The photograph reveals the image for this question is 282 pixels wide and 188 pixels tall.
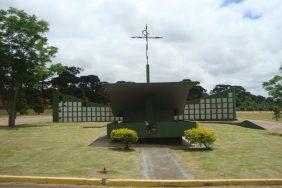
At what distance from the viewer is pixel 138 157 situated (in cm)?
1321

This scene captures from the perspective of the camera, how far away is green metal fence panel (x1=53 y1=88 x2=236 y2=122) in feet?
127

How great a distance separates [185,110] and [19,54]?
16.2 metres

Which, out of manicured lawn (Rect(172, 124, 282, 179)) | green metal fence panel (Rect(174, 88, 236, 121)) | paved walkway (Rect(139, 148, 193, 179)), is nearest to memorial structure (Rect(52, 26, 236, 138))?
manicured lawn (Rect(172, 124, 282, 179))

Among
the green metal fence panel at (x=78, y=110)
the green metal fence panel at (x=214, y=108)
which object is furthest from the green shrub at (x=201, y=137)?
the green metal fence panel at (x=78, y=110)

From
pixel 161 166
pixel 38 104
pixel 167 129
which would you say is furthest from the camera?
pixel 38 104

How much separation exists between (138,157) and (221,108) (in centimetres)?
2652

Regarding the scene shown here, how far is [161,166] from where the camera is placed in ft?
37.8

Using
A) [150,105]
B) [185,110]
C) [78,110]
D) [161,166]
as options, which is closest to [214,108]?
[185,110]

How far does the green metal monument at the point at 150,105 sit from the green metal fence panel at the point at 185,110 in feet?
54.7

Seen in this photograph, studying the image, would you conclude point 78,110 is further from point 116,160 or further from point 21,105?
point 116,160

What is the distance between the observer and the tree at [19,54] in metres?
29.6

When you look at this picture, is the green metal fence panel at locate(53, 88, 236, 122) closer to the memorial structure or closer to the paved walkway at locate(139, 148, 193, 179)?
the memorial structure

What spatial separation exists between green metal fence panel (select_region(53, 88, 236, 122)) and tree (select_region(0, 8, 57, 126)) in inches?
353

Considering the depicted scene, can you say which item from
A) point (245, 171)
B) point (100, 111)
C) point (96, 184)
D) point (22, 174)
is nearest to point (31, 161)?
point (22, 174)
